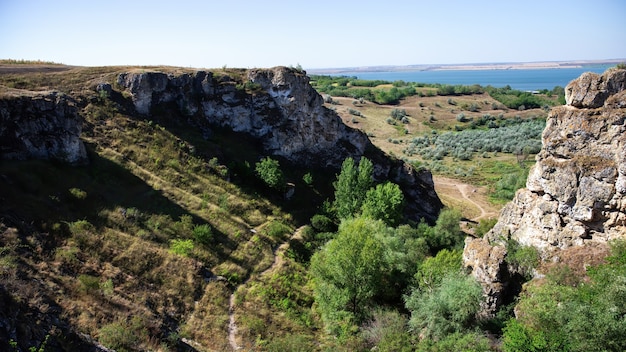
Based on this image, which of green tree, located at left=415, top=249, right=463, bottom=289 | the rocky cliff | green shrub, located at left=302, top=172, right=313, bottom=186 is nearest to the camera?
the rocky cliff

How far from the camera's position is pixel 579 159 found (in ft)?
86.7

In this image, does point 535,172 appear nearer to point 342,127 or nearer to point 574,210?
point 574,210

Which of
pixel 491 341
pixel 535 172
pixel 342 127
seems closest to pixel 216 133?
pixel 342 127

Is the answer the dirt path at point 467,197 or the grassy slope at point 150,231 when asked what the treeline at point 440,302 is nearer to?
the grassy slope at point 150,231

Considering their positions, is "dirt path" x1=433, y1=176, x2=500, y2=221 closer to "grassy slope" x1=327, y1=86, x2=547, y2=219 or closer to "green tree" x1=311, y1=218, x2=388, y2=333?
"grassy slope" x1=327, y1=86, x2=547, y2=219

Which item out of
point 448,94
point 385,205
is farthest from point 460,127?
point 385,205

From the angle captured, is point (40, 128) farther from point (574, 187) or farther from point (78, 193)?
point (574, 187)

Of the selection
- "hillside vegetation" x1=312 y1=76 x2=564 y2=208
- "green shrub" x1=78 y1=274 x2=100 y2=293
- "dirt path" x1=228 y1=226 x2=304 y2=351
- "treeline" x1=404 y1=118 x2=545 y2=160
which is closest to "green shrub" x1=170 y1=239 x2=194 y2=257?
"dirt path" x1=228 y1=226 x2=304 y2=351

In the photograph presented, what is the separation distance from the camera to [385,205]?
39.9 meters

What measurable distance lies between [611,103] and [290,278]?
27.2 metres

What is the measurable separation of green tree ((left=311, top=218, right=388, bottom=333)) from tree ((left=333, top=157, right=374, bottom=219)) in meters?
13.0

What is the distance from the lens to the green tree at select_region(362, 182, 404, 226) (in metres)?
39.7

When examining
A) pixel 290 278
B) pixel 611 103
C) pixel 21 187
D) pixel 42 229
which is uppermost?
pixel 611 103

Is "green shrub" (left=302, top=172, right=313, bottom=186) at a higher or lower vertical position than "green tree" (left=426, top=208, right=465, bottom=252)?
higher
